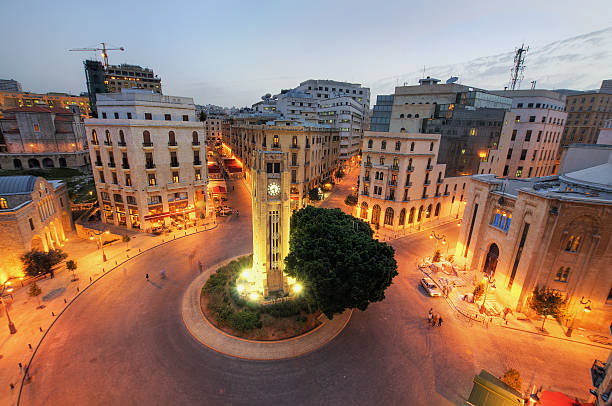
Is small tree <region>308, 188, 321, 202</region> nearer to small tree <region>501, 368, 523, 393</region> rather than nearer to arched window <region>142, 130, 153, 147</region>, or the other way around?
arched window <region>142, 130, 153, 147</region>

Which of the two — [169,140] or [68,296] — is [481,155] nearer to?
[169,140]

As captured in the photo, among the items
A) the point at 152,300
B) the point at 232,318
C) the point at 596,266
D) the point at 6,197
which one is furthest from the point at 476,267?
the point at 6,197

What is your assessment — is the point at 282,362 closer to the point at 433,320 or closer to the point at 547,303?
the point at 433,320

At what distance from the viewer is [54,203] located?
41.4 metres

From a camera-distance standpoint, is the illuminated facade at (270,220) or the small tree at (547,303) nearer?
the small tree at (547,303)

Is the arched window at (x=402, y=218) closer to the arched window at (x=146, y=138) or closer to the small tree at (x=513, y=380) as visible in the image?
the small tree at (x=513, y=380)

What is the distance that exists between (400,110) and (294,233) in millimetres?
61245

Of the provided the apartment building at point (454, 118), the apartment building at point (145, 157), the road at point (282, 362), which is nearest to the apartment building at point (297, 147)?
the apartment building at point (145, 157)

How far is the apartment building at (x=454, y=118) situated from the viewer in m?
56.3

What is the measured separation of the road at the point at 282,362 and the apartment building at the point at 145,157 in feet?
64.5

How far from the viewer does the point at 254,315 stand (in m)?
27.5

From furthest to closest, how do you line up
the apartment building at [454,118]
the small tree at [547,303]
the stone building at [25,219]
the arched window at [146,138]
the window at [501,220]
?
the apartment building at [454,118] < the arched window at [146,138] < the window at [501,220] < the stone building at [25,219] < the small tree at [547,303]

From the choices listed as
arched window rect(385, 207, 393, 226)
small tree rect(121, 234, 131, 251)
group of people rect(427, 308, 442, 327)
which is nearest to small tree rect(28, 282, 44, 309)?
small tree rect(121, 234, 131, 251)

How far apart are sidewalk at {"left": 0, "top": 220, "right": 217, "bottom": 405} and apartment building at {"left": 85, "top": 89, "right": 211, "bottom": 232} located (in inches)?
196
